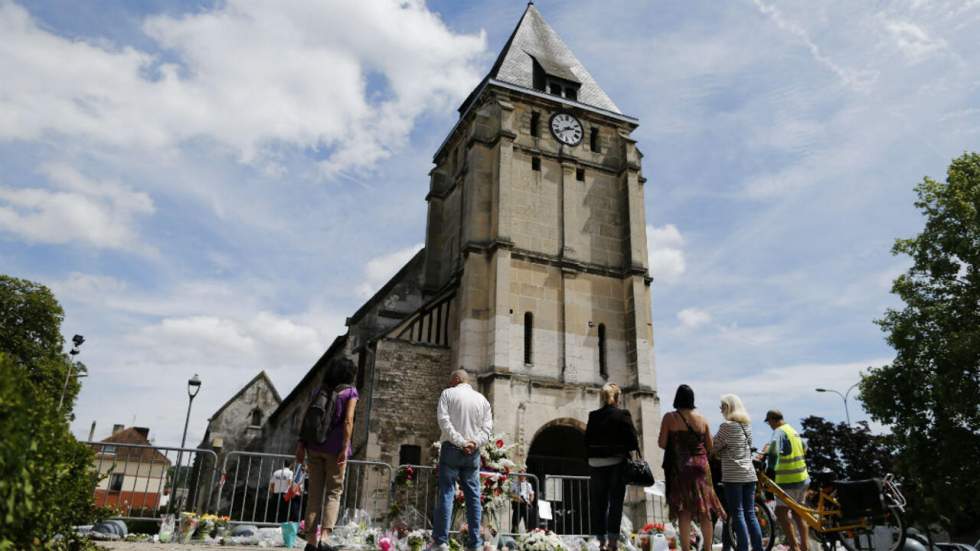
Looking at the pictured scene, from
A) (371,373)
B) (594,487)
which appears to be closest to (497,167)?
Result: (371,373)

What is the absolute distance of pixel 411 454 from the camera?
19531 millimetres

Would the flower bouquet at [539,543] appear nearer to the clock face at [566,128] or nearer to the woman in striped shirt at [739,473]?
the woman in striped shirt at [739,473]

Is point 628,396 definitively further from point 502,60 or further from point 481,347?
point 502,60

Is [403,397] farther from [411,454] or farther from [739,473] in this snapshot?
[739,473]

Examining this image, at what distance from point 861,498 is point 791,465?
0.80 meters

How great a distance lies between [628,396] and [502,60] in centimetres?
1381

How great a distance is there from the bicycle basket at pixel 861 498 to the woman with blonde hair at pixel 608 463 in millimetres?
2846

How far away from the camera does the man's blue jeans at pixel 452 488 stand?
662 centimetres

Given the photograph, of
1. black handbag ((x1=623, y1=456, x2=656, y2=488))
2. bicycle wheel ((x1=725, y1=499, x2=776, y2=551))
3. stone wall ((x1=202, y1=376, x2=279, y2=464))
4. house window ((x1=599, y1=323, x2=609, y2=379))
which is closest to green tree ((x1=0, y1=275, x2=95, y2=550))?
black handbag ((x1=623, y1=456, x2=656, y2=488))

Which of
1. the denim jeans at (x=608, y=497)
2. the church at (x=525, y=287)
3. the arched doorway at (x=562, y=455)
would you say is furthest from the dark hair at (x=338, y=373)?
the arched doorway at (x=562, y=455)

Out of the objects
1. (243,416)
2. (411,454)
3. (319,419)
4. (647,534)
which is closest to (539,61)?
(411,454)

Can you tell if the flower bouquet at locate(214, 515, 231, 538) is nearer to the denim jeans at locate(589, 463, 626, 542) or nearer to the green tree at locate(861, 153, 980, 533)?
the denim jeans at locate(589, 463, 626, 542)

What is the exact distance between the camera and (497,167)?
22094 millimetres

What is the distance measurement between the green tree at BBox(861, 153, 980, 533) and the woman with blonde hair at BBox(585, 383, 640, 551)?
54.9 ft
